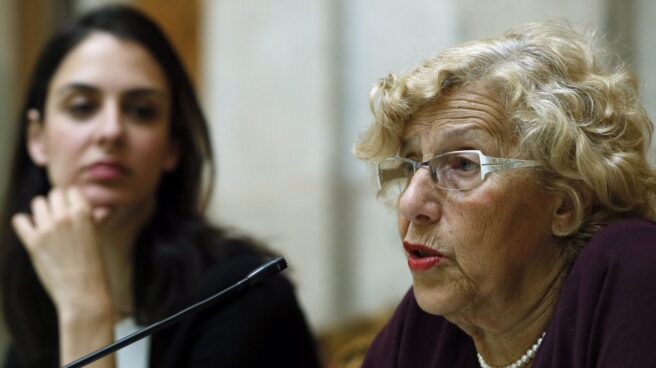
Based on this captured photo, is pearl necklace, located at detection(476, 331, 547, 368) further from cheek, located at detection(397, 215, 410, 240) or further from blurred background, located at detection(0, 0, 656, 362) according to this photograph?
blurred background, located at detection(0, 0, 656, 362)

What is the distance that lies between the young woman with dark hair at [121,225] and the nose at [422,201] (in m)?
0.99

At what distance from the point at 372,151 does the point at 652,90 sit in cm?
128

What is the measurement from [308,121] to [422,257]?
264cm

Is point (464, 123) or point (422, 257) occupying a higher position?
point (464, 123)

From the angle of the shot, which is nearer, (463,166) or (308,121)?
(463,166)

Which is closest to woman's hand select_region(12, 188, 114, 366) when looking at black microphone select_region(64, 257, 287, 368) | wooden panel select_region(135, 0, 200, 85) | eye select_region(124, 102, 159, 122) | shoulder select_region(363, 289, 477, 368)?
eye select_region(124, 102, 159, 122)

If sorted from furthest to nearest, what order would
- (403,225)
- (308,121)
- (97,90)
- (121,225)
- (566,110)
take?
(308,121) → (121,225) → (97,90) → (403,225) → (566,110)

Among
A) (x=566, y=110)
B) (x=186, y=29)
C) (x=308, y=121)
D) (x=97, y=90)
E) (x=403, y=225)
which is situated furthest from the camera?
(x=186, y=29)

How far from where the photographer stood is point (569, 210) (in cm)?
178

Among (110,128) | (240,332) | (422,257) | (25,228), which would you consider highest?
(110,128)

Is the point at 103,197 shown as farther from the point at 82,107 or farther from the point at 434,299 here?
the point at 434,299

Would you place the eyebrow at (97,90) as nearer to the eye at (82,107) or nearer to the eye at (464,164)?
the eye at (82,107)

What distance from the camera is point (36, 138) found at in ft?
10.4

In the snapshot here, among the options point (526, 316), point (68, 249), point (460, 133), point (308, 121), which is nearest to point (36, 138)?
point (68, 249)
